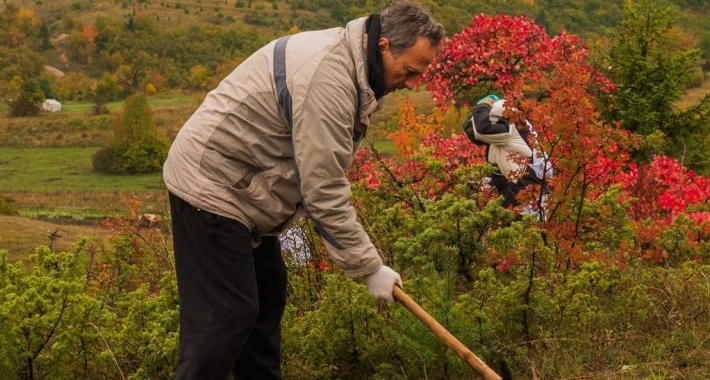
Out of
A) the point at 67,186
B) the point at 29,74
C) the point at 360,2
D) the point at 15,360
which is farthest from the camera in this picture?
the point at 360,2

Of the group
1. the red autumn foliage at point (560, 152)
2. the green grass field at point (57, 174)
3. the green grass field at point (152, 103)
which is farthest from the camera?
the green grass field at point (152, 103)

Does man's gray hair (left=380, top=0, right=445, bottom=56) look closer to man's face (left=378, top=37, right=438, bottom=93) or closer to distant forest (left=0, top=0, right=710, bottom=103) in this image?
man's face (left=378, top=37, right=438, bottom=93)

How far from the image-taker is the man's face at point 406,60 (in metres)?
3.18

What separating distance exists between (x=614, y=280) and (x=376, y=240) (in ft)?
4.30

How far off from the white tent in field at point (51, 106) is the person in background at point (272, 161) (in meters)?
70.5

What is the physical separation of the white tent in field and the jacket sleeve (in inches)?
2785

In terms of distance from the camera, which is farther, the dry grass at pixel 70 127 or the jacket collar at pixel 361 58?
the dry grass at pixel 70 127

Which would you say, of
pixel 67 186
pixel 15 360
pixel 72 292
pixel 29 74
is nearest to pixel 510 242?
pixel 72 292

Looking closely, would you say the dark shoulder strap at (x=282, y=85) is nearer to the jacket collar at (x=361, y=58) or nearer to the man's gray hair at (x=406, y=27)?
the jacket collar at (x=361, y=58)

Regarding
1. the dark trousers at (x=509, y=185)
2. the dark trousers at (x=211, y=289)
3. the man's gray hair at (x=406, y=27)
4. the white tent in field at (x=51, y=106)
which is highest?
the man's gray hair at (x=406, y=27)

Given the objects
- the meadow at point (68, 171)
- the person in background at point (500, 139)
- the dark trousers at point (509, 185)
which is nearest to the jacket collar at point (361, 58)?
the dark trousers at point (509, 185)

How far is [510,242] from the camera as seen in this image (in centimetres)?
418

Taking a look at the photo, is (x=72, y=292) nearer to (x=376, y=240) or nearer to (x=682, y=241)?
(x=376, y=240)

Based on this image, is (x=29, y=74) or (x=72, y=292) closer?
(x=72, y=292)
